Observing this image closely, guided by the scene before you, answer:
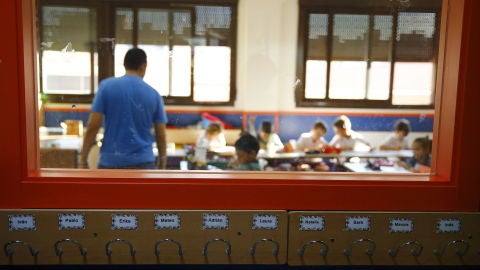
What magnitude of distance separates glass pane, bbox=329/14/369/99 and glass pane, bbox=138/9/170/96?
1.42 ft

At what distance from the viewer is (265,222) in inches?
38.1

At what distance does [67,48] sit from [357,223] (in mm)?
810

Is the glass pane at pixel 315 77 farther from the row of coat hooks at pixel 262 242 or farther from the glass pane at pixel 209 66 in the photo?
the row of coat hooks at pixel 262 242

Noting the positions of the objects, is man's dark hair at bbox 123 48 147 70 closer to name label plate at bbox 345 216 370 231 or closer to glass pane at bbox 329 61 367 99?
glass pane at bbox 329 61 367 99

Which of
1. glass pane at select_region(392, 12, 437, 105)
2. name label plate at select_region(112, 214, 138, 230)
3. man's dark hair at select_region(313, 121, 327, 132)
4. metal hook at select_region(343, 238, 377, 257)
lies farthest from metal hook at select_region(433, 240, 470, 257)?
man's dark hair at select_region(313, 121, 327, 132)

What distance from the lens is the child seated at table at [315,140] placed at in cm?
256

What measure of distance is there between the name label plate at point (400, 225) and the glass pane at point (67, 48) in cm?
82

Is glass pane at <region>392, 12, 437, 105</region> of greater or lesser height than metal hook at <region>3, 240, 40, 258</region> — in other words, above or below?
above

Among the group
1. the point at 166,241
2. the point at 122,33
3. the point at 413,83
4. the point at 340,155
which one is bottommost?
the point at 340,155

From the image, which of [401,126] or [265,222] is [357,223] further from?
[401,126]

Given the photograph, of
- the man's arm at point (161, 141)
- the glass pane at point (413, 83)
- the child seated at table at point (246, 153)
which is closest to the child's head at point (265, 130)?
A: the child seated at table at point (246, 153)

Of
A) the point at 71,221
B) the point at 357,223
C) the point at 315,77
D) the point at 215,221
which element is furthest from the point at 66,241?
the point at 315,77

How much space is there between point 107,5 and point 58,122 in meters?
0.32

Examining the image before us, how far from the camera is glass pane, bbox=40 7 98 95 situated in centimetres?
107
